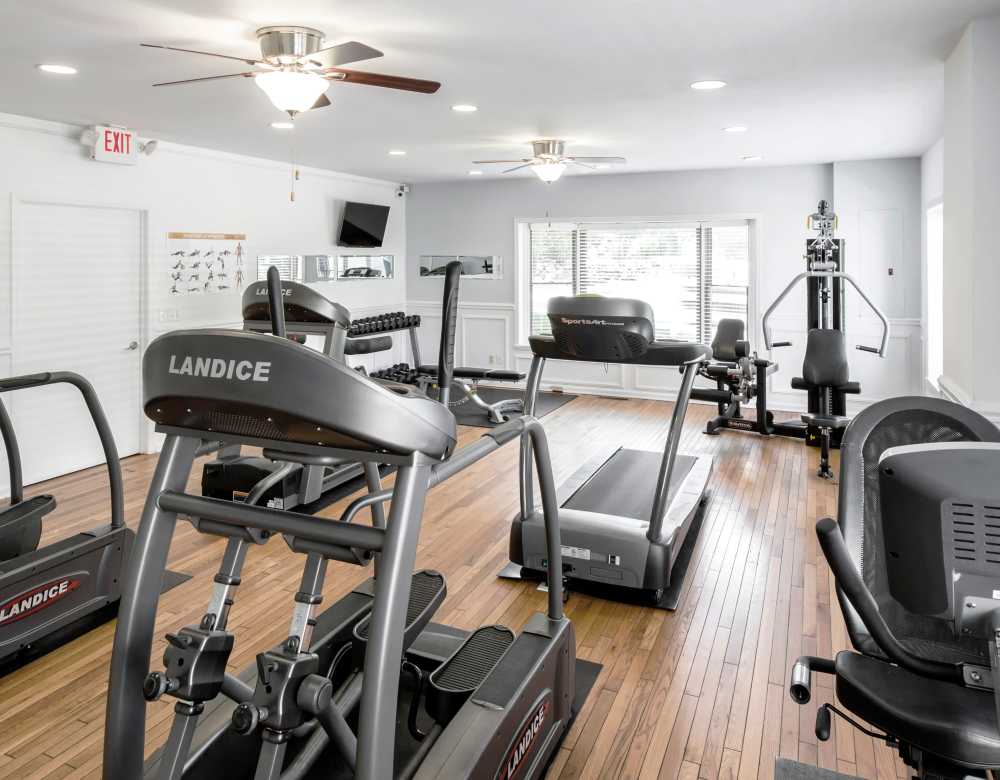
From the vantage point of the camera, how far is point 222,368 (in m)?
1.26

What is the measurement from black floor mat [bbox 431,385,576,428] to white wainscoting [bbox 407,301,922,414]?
342 millimetres

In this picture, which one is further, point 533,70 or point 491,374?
point 491,374

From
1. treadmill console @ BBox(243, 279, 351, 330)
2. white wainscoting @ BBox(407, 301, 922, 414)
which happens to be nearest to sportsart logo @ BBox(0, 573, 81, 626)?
treadmill console @ BBox(243, 279, 351, 330)

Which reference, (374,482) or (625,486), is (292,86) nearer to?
(374,482)

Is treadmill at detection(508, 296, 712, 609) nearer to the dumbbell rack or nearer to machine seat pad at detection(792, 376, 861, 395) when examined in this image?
machine seat pad at detection(792, 376, 861, 395)

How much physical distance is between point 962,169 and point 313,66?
2.75 metres

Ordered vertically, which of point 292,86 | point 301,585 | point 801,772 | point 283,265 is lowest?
point 801,772

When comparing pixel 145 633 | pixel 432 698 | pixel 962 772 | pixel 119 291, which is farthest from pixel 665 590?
pixel 119 291

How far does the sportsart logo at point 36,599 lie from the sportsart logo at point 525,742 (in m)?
1.92

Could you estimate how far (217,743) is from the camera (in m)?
1.79

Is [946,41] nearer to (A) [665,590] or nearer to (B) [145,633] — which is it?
(A) [665,590]

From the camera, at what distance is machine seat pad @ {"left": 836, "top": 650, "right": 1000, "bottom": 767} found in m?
1.41

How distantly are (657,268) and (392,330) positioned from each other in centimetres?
297

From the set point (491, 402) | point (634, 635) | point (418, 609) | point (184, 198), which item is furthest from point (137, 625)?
point (491, 402)
